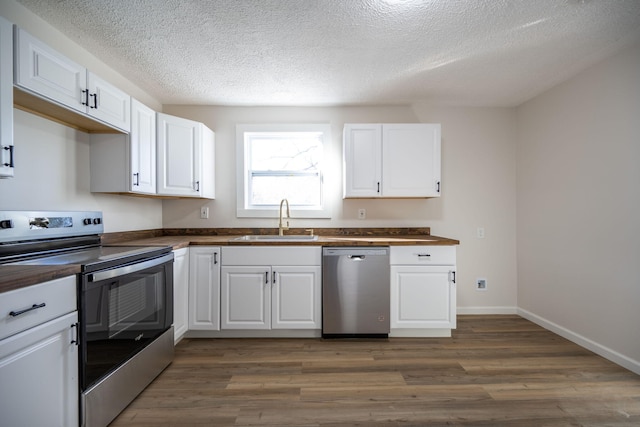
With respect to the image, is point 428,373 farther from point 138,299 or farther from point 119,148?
point 119,148

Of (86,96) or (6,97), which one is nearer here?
(6,97)

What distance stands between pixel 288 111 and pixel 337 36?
52.6 inches

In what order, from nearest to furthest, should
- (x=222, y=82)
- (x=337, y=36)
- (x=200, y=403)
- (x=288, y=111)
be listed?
1. (x=200, y=403)
2. (x=337, y=36)
3. (x=222, y=82)
4. (x=288, y=111)

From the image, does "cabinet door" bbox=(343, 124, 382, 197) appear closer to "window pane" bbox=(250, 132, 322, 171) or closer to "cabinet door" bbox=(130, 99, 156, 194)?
"window pane" bbox=(250, 132, 322, 171)

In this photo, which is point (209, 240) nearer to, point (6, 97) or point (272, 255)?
point (272, 255)

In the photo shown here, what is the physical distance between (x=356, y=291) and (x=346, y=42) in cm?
197

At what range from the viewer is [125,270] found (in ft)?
5.50

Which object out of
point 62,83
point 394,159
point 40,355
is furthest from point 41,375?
point 394,159

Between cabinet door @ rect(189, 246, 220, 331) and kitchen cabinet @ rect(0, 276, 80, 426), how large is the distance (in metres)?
1.23

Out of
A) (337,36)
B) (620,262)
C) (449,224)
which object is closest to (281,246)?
(337,36)

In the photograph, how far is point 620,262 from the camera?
219cm

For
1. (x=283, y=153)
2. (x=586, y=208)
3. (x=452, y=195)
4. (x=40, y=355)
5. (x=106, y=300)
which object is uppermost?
(x=283, y=153)

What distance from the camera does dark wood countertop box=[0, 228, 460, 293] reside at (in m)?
1.21

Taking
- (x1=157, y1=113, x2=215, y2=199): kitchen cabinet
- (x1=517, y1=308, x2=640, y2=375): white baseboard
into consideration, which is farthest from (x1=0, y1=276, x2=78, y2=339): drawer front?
(x1=517, y1=308, x2=640, y2=375): white baseboard
